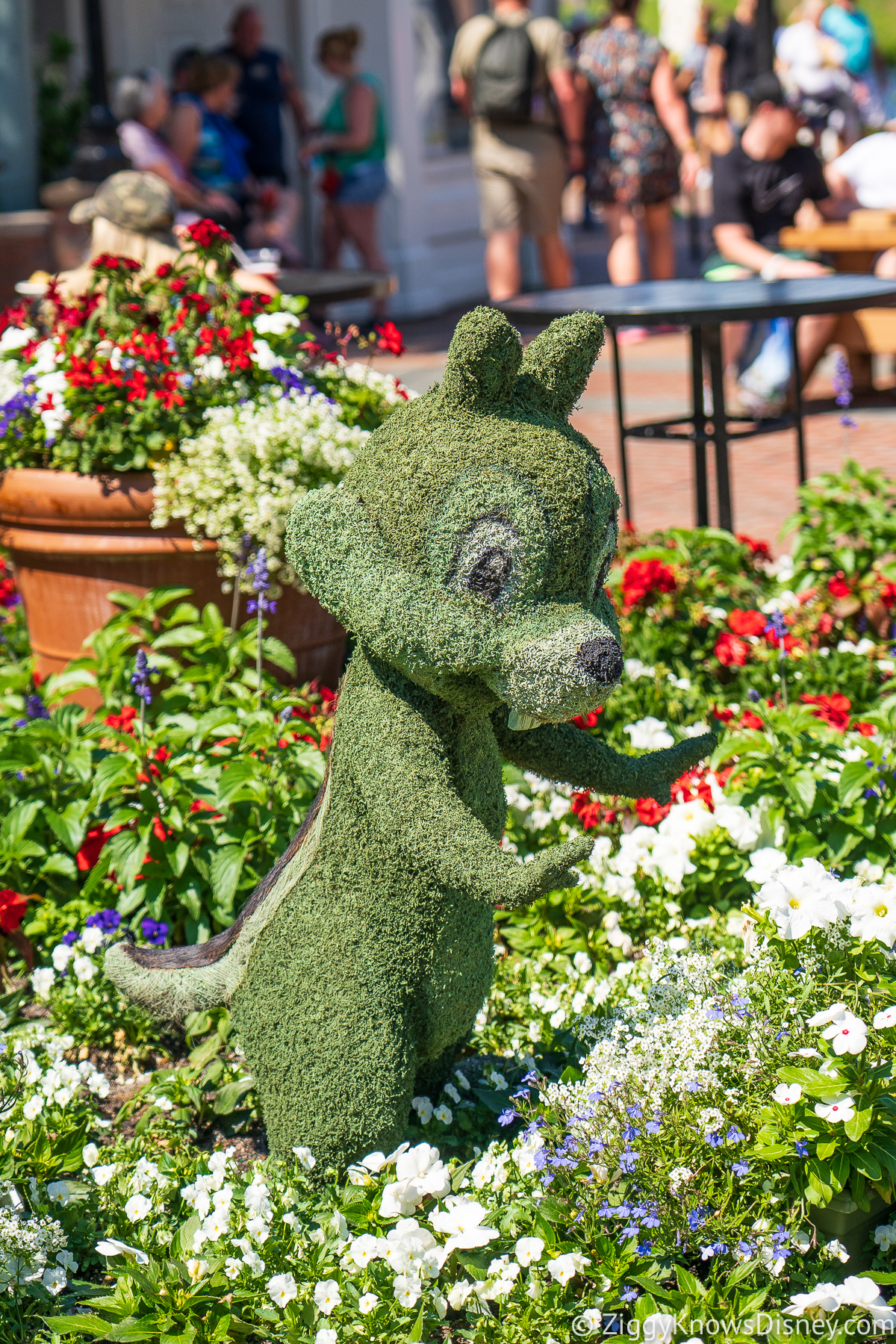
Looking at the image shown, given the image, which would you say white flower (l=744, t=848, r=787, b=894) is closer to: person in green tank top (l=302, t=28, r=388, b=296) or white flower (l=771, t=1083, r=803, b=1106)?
white flower (l=771, t=1083, r=803, b=1106)

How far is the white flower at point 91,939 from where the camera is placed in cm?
263

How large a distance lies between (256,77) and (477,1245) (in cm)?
919

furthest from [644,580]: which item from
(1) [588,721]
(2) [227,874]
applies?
(2) [227,874]

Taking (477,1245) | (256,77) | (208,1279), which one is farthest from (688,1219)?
(256,77)

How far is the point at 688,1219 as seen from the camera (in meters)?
1.81

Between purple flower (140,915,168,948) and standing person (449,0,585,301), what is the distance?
21.5 feet

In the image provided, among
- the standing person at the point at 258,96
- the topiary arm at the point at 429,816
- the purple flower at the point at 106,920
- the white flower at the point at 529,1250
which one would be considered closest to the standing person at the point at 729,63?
the standing person at the point at 258,96

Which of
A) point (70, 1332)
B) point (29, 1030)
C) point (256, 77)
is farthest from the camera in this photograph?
point (256, 77)

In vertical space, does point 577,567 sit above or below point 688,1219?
above

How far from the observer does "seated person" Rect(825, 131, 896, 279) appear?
27.5ft

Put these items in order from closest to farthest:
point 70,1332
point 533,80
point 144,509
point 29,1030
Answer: point 70,1332 → point 29,1030 → point 144,509 → point 533,80

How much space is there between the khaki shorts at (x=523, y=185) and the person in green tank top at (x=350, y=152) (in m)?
1.77

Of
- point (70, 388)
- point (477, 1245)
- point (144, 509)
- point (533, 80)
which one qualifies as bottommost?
point (477, 1245)

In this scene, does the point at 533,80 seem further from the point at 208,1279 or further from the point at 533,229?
the point at 208,1279
